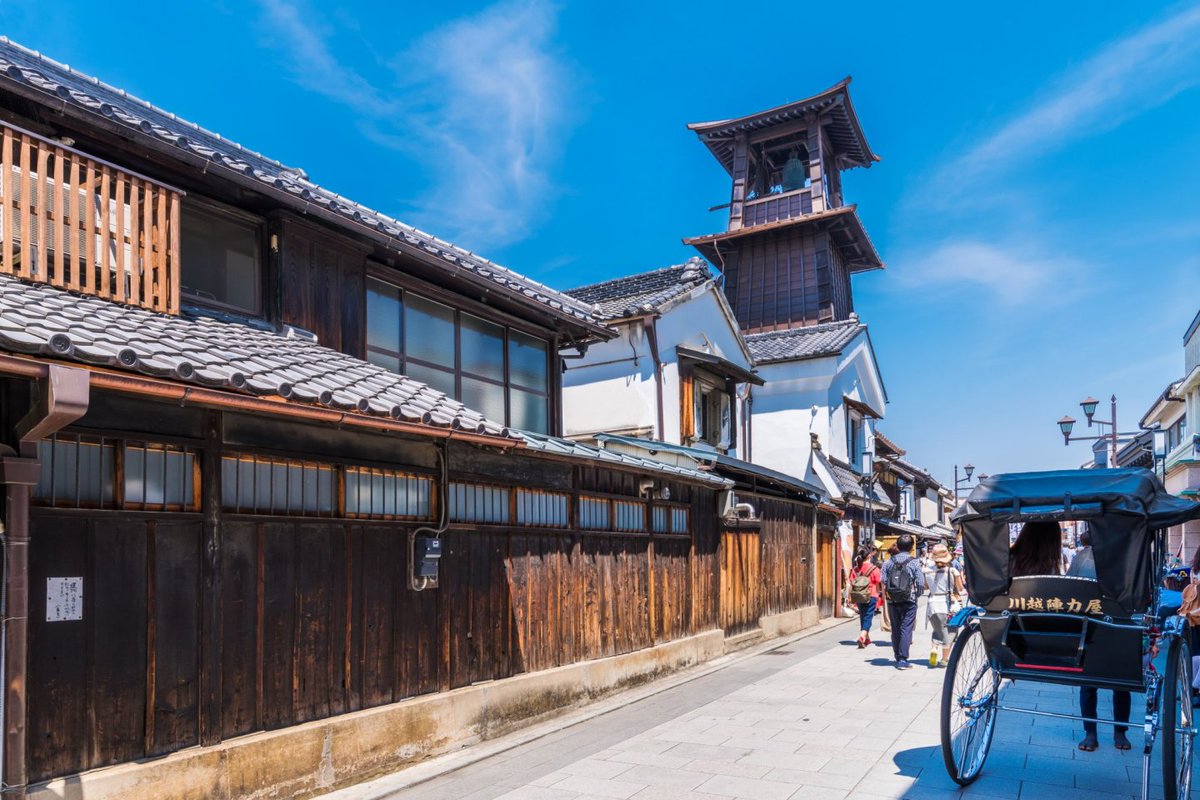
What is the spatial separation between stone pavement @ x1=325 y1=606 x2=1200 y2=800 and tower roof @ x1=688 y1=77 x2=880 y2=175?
80.5ft

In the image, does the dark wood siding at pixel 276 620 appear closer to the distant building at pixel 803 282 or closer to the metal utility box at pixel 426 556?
the metal utility box at pixel 426 556

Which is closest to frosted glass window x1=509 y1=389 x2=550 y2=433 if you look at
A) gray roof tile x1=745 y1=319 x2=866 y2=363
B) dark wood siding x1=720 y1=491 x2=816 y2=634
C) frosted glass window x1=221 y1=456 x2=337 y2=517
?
Answer: dark wood siding x1=720 y1=491 x2=816 y2=634

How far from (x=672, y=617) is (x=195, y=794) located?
857cm

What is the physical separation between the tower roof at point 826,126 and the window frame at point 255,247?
26.6 m

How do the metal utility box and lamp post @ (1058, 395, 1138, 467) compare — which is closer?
the metal utility box

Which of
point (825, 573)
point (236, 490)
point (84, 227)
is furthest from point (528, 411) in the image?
point (825, 573)

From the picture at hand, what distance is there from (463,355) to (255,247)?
3.53 meters

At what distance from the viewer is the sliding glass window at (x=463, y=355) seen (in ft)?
34.7

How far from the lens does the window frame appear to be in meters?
8.30

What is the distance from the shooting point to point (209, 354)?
6.19 metres

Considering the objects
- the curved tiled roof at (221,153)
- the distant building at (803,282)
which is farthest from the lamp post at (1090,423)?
the curved tiled roof at (221,153)

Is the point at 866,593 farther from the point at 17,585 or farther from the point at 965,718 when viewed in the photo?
the point at 17,585

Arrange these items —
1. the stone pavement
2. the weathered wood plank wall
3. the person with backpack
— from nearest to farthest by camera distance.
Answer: the weathered wood plank wall → the stone pavement → the person with backpack

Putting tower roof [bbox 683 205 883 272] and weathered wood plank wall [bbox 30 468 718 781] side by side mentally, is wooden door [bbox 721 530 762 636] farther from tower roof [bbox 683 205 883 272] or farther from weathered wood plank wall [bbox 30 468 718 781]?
tower roof [bbox 683 205 883 272]
